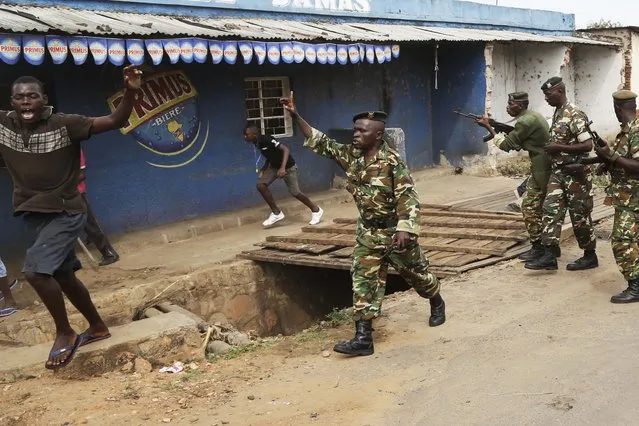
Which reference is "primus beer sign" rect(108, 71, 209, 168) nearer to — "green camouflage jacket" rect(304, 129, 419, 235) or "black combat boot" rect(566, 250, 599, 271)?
"green camouflage jacket" rect(304, 129, 419, 235)

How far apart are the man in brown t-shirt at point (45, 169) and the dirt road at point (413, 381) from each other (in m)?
0.73

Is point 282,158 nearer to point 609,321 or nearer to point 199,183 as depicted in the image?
point 199,183

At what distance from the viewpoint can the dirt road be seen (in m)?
3.56

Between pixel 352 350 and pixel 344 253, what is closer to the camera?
pixel 352 350

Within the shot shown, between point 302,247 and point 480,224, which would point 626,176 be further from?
point 302,247

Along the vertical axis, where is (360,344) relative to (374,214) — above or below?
below

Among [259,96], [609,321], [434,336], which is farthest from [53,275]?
[259,96]

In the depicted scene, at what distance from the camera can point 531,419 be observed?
A: 3.35m

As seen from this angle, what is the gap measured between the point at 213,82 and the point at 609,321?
6798 mm

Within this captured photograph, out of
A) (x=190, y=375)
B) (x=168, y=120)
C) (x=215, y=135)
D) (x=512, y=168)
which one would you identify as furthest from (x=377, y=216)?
(x=512, y=168)

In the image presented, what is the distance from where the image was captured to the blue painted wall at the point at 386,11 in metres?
8.82

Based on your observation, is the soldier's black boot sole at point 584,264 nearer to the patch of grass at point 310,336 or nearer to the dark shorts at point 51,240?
the patch of grass at point 310,336

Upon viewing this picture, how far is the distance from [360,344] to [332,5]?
837 centimetres

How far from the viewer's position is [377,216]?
14.7 ft
